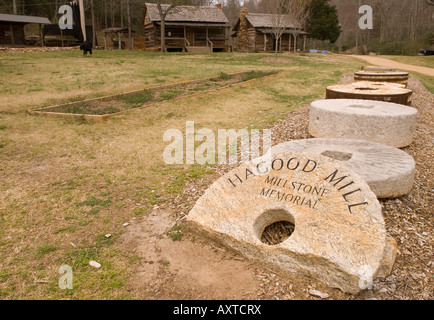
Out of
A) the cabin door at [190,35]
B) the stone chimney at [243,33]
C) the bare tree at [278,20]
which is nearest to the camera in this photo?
the bare tree at [278,20]

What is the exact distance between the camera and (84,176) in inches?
180

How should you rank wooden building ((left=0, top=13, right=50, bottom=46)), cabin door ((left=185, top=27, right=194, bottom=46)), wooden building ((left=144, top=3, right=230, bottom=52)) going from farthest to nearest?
cabin door ((left=185, top=27, right=194, bottom=46))
wooden building ((left=144, top=3, right=230, bottom=52))
wooden building ((left=0, top=13, right=50, bottom=46))

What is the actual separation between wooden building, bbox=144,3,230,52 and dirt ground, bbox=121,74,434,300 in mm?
28023

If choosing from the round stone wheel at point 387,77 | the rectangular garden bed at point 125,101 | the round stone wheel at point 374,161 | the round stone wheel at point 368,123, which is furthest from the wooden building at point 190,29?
the round stone wheel at point 374,161

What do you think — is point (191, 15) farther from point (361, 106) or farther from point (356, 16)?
point (356, 16)

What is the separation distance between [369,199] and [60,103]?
7728 millimetres

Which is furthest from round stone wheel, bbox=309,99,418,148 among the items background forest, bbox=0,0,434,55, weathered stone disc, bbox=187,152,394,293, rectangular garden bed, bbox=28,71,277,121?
background forest, bbox=0,0,434,55

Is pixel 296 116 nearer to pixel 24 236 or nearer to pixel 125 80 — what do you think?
pixel 24 236

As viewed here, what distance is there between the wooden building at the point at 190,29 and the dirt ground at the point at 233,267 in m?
28.0

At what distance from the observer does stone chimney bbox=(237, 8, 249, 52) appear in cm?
3328

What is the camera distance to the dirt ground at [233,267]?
254 cm

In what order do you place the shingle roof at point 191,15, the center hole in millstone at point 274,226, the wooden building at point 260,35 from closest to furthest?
the center hole in millstone at point 274,226 → the shingle roof at point 191,15 → the wooden building at point 260,35

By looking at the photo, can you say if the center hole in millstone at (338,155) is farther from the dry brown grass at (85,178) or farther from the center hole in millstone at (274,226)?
the dry brown grass at (85,178)

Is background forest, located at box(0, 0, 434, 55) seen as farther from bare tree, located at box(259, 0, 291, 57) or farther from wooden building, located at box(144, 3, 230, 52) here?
bare tree, located at box(259, 0, 291, 57)
